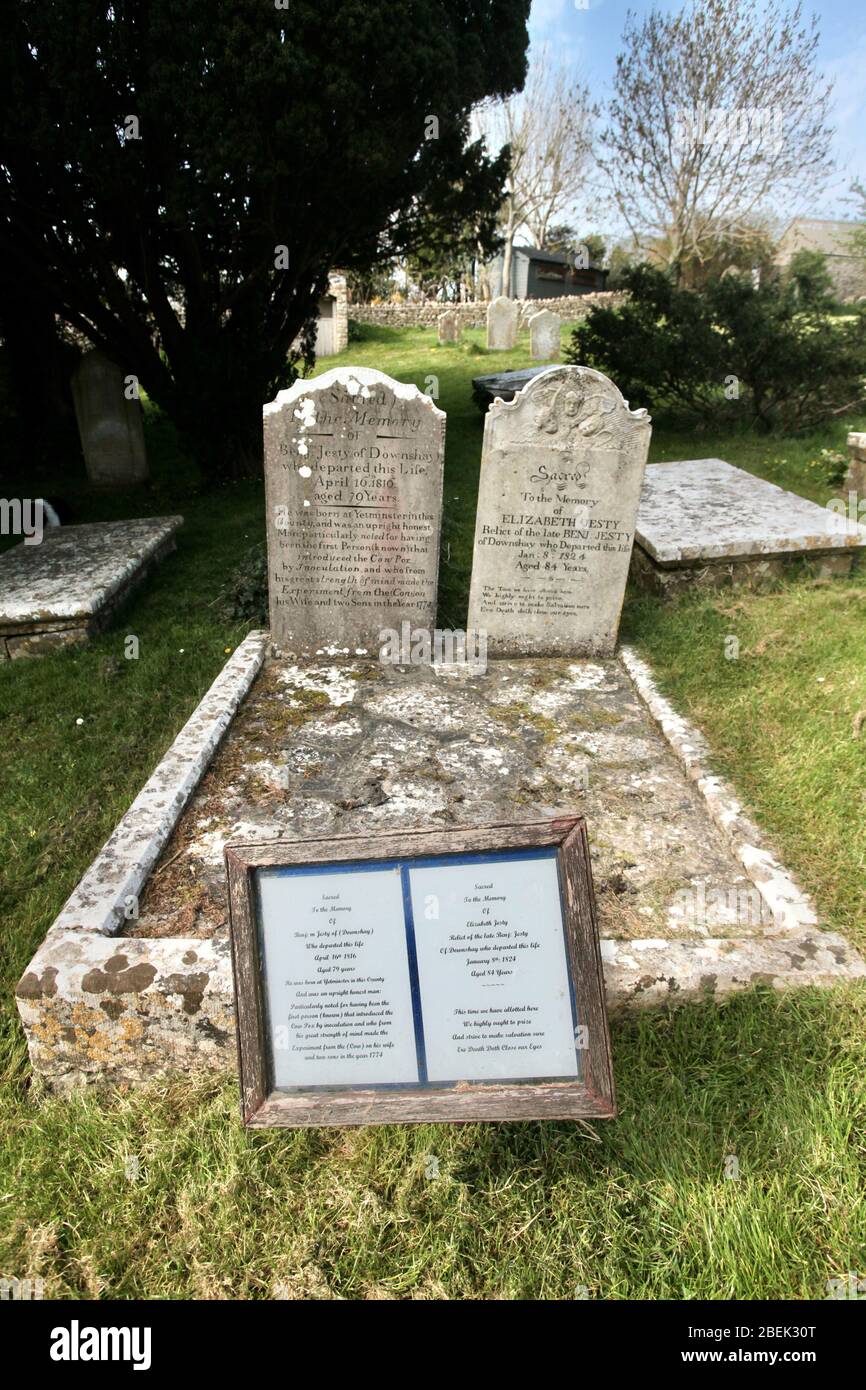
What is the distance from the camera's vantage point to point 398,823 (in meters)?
3.05

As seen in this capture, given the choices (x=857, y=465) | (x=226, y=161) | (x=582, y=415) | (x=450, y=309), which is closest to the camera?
(x=582, y=415)

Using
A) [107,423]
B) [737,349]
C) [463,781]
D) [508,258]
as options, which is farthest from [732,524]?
[508,258]

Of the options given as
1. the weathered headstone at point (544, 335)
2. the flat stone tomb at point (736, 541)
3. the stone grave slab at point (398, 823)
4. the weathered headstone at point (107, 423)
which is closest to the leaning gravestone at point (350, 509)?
the stone grave slab at point (398, 823)

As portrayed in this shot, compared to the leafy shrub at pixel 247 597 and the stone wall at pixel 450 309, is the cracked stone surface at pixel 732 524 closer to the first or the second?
the leafy shrub at pixel 247 597

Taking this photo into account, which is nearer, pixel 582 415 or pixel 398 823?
pixel 398 823

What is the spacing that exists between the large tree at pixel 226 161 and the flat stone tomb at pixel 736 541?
12.8 ft

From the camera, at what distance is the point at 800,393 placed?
381 inches

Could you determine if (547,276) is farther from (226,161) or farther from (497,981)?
(497,981)

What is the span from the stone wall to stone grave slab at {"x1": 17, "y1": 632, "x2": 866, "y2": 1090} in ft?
77.2

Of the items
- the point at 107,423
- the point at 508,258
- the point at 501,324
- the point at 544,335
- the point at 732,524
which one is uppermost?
the point at 508,258

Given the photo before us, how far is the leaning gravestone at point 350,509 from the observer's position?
13.4 ft

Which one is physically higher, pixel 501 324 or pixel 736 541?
pixel 501 324

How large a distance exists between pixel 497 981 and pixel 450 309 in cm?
2679
